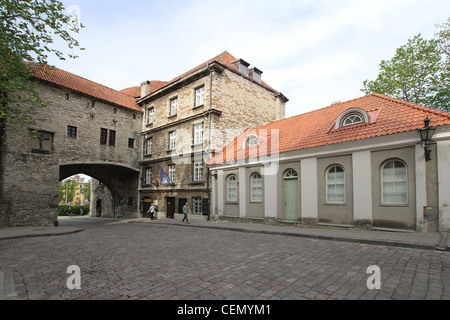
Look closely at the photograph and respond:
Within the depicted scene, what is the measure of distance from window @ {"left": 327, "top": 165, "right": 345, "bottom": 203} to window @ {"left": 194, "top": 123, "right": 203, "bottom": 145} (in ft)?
36.7

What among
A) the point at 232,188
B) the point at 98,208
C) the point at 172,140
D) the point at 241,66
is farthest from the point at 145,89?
the point at 98,208

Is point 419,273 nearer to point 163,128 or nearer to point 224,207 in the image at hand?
point 224,207

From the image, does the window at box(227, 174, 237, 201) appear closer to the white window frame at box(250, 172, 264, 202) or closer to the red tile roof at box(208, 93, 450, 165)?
the red tile roof at box(208, 93, 450, 165)

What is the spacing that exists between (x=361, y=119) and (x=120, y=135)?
21.7m

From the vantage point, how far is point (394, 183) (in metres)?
10.4

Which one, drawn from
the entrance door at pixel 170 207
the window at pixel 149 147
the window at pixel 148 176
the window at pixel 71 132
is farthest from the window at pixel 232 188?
the window at pixel 71 132

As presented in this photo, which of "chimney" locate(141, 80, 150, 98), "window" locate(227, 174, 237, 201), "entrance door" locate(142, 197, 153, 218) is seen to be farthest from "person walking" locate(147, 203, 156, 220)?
"chimney" locate(141, 80, 150, 98)

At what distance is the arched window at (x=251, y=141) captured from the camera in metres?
17.2

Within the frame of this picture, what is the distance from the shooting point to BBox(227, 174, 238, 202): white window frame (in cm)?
1702

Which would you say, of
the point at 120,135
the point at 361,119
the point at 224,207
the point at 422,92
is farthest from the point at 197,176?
the point at 422,92

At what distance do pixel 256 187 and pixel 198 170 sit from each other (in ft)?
21.3

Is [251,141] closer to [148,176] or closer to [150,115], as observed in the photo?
[148,176]

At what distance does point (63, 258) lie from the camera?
6984 millimetres

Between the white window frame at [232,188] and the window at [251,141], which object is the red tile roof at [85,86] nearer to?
the window at [251,141]
